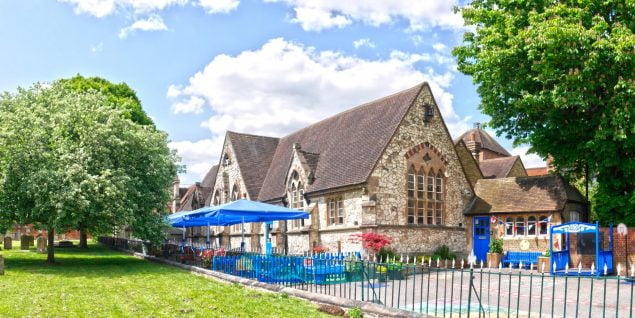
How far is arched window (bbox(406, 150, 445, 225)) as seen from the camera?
97.2 ft

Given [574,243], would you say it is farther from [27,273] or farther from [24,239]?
[24,239]

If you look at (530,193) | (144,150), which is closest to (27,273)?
(144,150)

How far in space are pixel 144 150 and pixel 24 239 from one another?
1810cm

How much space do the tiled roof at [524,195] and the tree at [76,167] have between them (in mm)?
17475

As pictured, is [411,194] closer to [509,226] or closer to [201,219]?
[509,226]

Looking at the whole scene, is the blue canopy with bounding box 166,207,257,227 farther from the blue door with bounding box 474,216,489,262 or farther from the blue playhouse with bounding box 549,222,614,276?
the blue door with bounding box 474,216,489,262

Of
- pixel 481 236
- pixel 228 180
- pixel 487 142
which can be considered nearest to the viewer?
pixel 481 236

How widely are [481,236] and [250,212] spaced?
15021mm

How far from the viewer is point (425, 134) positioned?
30.5 metres

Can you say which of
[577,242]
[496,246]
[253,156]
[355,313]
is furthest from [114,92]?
[355,313]

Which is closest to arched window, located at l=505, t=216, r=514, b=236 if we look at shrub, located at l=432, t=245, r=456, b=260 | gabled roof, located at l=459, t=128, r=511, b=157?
shrub, located at l=432, t=245, r=456, b=260

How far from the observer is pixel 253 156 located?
42406 millimetres

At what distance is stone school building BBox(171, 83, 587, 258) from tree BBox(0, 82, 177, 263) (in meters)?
9.02

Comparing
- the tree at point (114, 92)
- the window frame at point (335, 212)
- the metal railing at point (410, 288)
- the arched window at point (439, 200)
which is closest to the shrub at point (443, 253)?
the arched window at point (439, 200)
